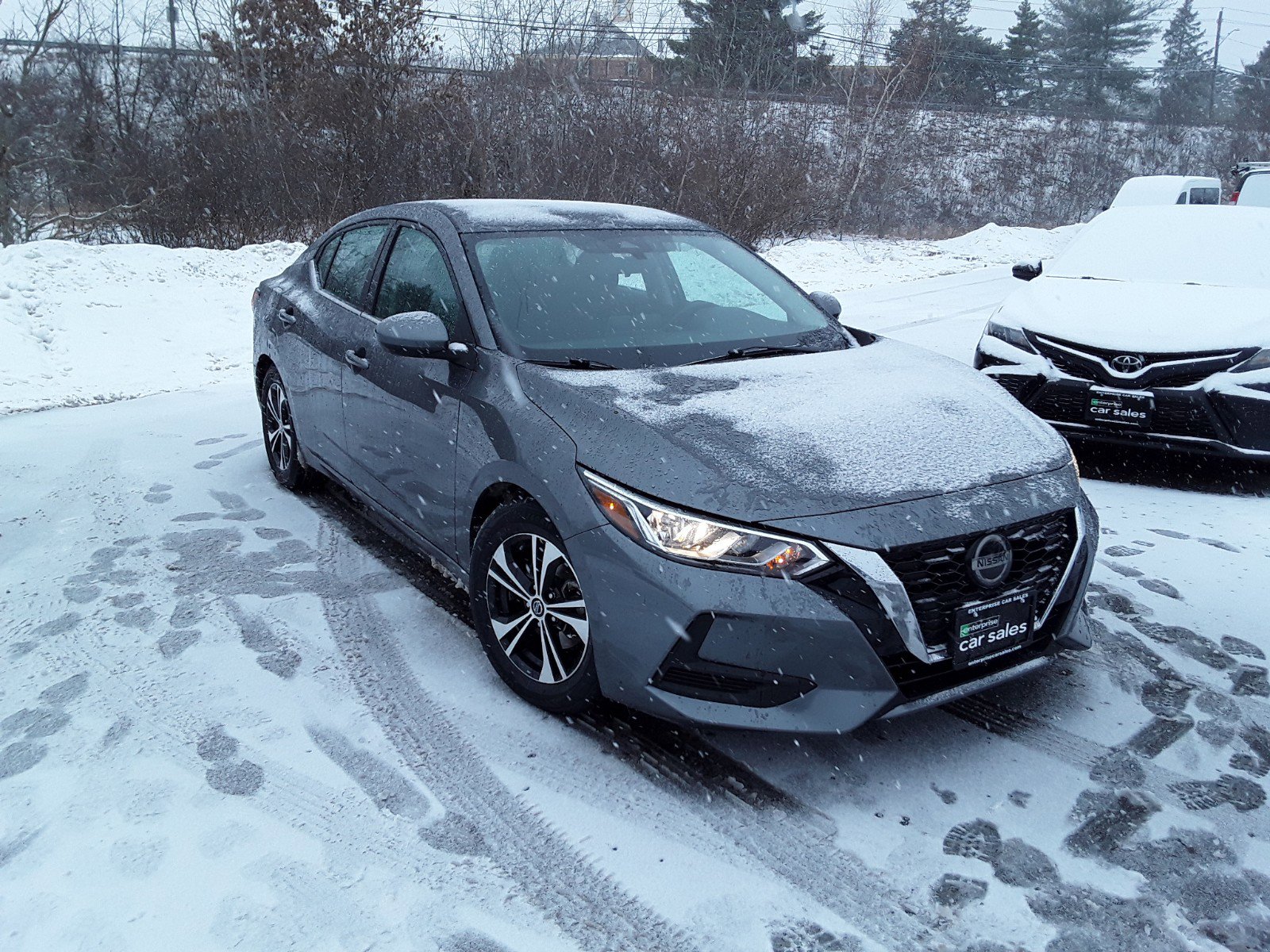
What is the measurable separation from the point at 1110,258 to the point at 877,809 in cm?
569

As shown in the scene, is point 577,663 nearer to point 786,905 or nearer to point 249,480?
point 786,905

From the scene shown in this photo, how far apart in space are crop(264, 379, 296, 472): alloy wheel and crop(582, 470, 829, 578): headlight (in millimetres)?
2982

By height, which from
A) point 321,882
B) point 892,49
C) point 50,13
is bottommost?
point 321,882

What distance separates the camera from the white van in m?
20.0

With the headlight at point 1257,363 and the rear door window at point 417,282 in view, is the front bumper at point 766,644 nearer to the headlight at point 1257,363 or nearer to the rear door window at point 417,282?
the rear door window at point 417,282

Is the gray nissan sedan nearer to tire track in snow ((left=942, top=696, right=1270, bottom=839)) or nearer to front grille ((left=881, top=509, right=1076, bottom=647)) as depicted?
front grille ((left=881, top=509, right=1076, bottom=647))

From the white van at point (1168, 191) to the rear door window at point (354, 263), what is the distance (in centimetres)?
1890

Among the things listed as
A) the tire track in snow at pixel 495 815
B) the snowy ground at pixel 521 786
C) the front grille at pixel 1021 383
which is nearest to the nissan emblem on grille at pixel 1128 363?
the front grille at pixel 1021 383

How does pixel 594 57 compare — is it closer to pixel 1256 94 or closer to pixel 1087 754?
pixel 1087 754

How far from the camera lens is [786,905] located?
2.36 metres

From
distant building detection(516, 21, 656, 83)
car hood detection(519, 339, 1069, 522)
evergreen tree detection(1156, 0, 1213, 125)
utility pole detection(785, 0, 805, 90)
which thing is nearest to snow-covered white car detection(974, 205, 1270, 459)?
car hood detection(519, 339, 1069, 522)

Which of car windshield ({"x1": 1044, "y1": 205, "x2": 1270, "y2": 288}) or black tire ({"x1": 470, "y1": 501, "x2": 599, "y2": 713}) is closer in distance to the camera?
black tire ({"x1": 470, "y1": 501, "x2": 599, "y2": 713})

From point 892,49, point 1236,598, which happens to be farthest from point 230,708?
point 892,49

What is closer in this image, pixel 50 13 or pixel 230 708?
pixel 230 708
